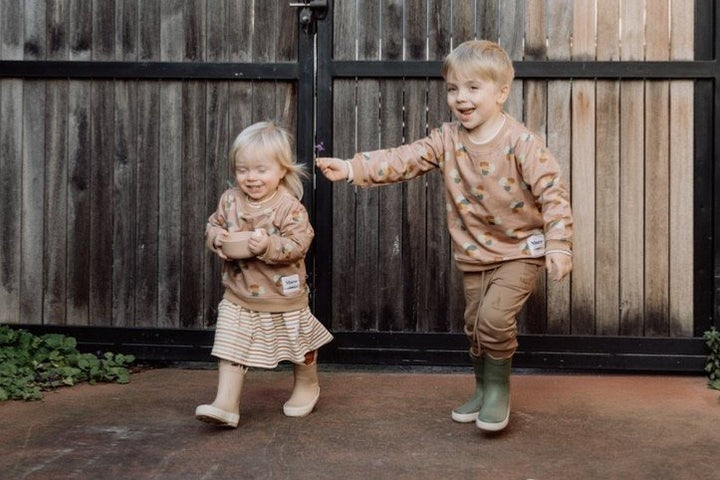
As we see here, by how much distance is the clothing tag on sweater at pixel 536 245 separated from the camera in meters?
3.23

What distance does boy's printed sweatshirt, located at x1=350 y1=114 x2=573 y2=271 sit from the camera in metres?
3.19

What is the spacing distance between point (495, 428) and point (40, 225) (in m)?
2.58

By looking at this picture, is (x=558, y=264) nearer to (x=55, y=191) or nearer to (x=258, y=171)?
(x=258, y=171)

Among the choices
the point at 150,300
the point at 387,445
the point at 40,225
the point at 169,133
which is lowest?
the point at 387,445

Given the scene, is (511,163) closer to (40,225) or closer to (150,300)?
(150,300)

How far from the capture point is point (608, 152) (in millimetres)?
4211

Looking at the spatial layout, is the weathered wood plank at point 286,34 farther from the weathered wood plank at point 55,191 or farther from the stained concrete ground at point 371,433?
the stained concrete ground at point 371,433

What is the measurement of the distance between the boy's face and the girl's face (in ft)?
2.32

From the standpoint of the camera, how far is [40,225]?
4430mm

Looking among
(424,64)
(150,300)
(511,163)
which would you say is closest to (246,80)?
(424,64)

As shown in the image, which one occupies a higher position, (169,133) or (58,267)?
(169,133)

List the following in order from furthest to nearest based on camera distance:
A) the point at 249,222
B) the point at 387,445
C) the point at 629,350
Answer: the point at 629,350
the point at 249,222
the point at 387,445

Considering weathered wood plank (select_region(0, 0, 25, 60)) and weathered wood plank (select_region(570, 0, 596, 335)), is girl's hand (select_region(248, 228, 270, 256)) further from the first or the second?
weathered wood plank (select_region(0, 0, 25, 60))

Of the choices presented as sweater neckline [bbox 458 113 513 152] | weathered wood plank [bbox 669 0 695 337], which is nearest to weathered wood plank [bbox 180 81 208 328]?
sweater neckline [bbox 458 113 513 152]
